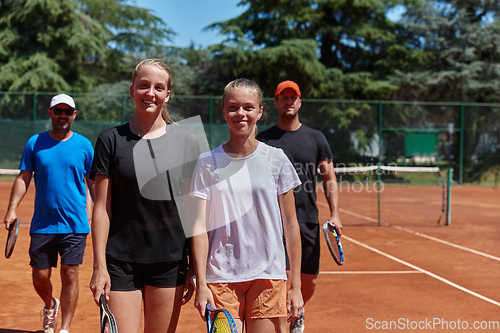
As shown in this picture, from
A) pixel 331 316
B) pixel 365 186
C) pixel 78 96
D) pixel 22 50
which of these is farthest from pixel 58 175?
pixel 22 50

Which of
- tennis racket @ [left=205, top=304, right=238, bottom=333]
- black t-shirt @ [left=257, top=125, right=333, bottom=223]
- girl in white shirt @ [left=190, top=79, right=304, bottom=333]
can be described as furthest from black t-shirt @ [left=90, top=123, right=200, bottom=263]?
black t-shirt @ [left=257, top=125, right=333, bottom=223]

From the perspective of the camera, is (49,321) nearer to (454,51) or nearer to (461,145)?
(461,145)

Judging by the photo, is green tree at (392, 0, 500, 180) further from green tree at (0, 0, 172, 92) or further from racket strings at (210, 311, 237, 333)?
racket strings at (210, 311, 237, 333)

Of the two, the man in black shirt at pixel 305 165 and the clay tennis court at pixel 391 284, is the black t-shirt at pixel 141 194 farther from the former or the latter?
the clay tennis court at pixel 391 284

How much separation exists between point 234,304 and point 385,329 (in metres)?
2.59

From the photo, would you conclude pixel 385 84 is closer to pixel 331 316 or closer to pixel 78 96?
pixel 78 96

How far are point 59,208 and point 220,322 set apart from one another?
2413 mm

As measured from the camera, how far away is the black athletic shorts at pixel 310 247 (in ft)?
14.1

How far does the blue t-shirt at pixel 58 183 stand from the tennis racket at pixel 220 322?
7.54ft

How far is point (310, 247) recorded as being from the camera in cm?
432

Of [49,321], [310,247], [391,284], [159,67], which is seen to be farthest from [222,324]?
[391,284]

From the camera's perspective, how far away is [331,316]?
502 centimetres

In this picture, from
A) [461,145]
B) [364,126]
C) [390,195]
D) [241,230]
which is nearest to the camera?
[241,230]

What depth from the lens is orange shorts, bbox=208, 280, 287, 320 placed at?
2.52m
